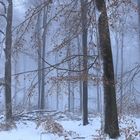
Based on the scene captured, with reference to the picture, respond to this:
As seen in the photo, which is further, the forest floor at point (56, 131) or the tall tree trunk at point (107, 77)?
the forest floor at point (56, 131)

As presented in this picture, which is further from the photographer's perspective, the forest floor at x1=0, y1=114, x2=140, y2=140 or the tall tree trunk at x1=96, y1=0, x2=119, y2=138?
the forest floor at x1=0, y1=114, x2=140, y2=140

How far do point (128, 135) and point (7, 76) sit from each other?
35.6ft

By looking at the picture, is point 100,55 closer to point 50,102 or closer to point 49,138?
point 49,138

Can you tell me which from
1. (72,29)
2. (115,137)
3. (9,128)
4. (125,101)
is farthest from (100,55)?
(9,128)

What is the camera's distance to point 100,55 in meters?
14.5

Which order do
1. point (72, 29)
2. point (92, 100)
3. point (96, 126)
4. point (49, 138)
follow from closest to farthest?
point (72, 29), point (49, 138), point (96, 126), point (92, 100)

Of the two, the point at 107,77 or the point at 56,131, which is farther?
the point at 56,131

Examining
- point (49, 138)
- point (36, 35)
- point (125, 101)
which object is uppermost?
point (36, 35)

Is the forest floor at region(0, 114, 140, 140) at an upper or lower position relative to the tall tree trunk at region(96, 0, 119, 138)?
lower

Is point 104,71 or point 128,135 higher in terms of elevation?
point 104,71

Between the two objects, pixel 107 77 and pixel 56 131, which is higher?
pixel 107 77

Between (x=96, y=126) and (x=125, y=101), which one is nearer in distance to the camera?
(x=125, y=101)

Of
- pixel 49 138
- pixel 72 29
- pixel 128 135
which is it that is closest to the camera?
pixel 128 135

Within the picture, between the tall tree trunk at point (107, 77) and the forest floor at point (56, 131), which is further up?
the tall tree trunk at point (107, 77)
